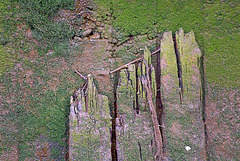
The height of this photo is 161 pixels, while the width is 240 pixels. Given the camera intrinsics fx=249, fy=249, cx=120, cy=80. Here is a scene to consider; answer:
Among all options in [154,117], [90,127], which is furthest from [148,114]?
[90,127]

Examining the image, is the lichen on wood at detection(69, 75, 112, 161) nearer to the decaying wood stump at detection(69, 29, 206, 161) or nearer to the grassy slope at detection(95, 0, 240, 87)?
the decaying wood stump at detection(69, 29, 206, 161)

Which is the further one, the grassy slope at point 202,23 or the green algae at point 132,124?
the grassy slope at point 202,23

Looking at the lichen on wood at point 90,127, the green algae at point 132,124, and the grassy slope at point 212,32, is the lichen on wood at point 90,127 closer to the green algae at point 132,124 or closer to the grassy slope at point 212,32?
the green algae at point 132,124

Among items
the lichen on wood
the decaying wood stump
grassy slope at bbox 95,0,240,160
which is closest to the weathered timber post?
the decaying wood stump

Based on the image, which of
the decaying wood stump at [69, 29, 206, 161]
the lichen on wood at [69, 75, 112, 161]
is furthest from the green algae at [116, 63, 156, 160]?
the lichen on wood at [69, 75, 112, 161]

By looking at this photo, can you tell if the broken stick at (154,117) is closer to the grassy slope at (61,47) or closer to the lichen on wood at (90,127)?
the lichen on wood at (90,127)

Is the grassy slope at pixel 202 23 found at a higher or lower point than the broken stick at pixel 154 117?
higher

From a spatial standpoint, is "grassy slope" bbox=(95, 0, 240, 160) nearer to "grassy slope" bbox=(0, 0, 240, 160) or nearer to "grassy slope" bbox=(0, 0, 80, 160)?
"grassy slope" bbox=(0, 0, 240, 160)

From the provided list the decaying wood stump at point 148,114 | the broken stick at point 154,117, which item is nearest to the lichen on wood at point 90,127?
the decaying wood stump at point 148,114

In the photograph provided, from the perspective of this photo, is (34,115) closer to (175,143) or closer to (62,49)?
(62,49)

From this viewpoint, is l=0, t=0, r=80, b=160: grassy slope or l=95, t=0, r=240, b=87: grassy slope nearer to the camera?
l=0, t=0, r=80, b=160: grassy slope

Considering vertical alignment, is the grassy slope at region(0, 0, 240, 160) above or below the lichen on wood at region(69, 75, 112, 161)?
above

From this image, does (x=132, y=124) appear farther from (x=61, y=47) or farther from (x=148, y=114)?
(x=61, y=47)
